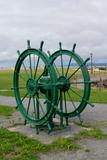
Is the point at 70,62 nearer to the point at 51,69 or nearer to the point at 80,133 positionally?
the point at 51,69

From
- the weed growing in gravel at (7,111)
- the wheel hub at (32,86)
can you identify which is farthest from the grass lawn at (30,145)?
the weed growing in gravel at (7,111)

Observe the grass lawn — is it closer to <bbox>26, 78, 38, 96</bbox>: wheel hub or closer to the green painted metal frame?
the green painted metal frame

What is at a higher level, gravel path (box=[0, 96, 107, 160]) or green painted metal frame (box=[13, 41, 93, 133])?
green painted metal frame (box=[13, 41, 93, 133])

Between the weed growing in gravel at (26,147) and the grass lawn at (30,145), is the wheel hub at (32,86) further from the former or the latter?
the weed growing in gravel at (26,147)

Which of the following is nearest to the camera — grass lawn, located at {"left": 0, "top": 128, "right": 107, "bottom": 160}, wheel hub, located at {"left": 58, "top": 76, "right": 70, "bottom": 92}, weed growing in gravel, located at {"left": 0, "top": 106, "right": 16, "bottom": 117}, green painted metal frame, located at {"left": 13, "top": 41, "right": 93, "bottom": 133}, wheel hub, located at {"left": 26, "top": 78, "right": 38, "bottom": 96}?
grass lawn, located at {"left": 0, "top": 128, "right": 107, "bottom": 160}

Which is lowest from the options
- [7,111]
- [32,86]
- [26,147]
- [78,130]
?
[26,147]

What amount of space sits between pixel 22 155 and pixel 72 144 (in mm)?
1251

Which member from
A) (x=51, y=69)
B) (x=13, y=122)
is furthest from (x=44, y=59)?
(x=13, y=122)

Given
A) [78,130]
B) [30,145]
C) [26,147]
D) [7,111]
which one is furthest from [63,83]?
[7,111]

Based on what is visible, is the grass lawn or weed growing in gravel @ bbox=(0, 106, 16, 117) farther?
weed growing in gravel @ bbox=(0, 106, 16, 117)

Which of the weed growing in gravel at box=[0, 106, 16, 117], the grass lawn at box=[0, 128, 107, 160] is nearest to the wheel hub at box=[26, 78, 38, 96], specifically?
the grass lawn at box=[0, 128, 107, 160]

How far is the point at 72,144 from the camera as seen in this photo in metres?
8.18

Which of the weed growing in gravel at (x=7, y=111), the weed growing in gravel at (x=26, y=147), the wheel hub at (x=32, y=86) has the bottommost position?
the weed growing in gravel at (x=26, y=147)

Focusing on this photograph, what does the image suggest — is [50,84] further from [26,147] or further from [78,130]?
[26,147]
